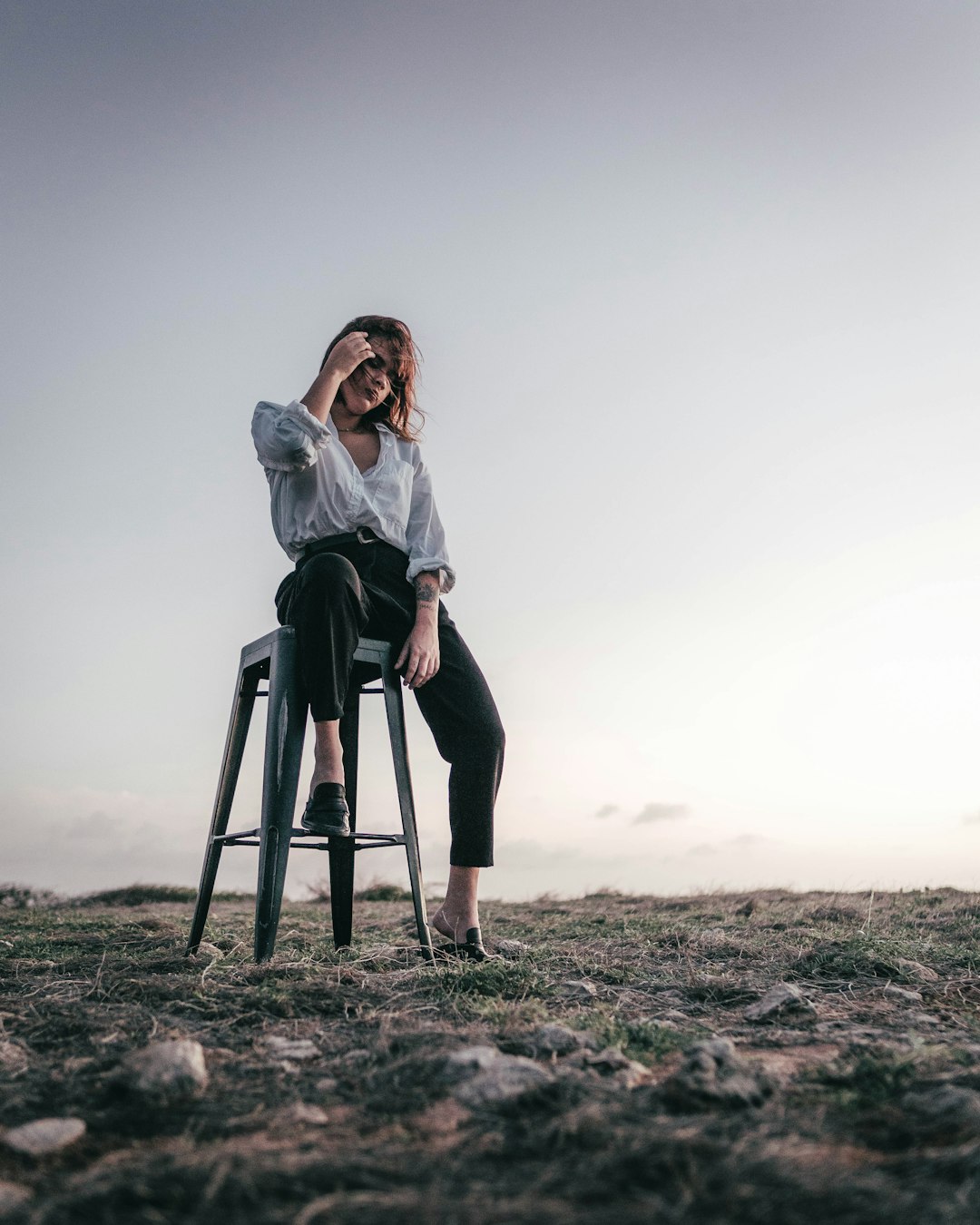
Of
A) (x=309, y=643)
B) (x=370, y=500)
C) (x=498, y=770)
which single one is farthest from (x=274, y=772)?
(x=370, y=500)

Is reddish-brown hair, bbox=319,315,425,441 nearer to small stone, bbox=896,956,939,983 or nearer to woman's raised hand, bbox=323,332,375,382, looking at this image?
woman's raised hand, bbox=323,332,375,382

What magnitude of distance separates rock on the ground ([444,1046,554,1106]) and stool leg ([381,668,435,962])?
5.77 feet

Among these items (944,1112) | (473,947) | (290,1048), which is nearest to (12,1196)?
(290,1048)

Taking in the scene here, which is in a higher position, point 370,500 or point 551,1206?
point 370,500

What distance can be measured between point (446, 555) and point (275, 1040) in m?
2.18

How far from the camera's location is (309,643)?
3322 millimetres

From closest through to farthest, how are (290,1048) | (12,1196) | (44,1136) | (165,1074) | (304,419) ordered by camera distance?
1. (12,1196)
2. (44,1136)
3. (165,1074)
4. (290,1048)
5. (304,419)

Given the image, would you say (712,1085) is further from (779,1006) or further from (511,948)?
(511,948)

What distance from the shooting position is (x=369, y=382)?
3.90 meters

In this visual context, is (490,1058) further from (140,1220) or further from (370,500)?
(370,500)

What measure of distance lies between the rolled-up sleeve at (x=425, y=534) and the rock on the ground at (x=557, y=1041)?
81.2 inches

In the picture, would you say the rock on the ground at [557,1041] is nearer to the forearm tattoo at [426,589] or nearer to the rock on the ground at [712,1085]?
the rock on the ground at [712,1085]

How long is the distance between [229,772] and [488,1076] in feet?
8.27

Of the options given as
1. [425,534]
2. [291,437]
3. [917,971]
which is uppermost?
[291,437]
